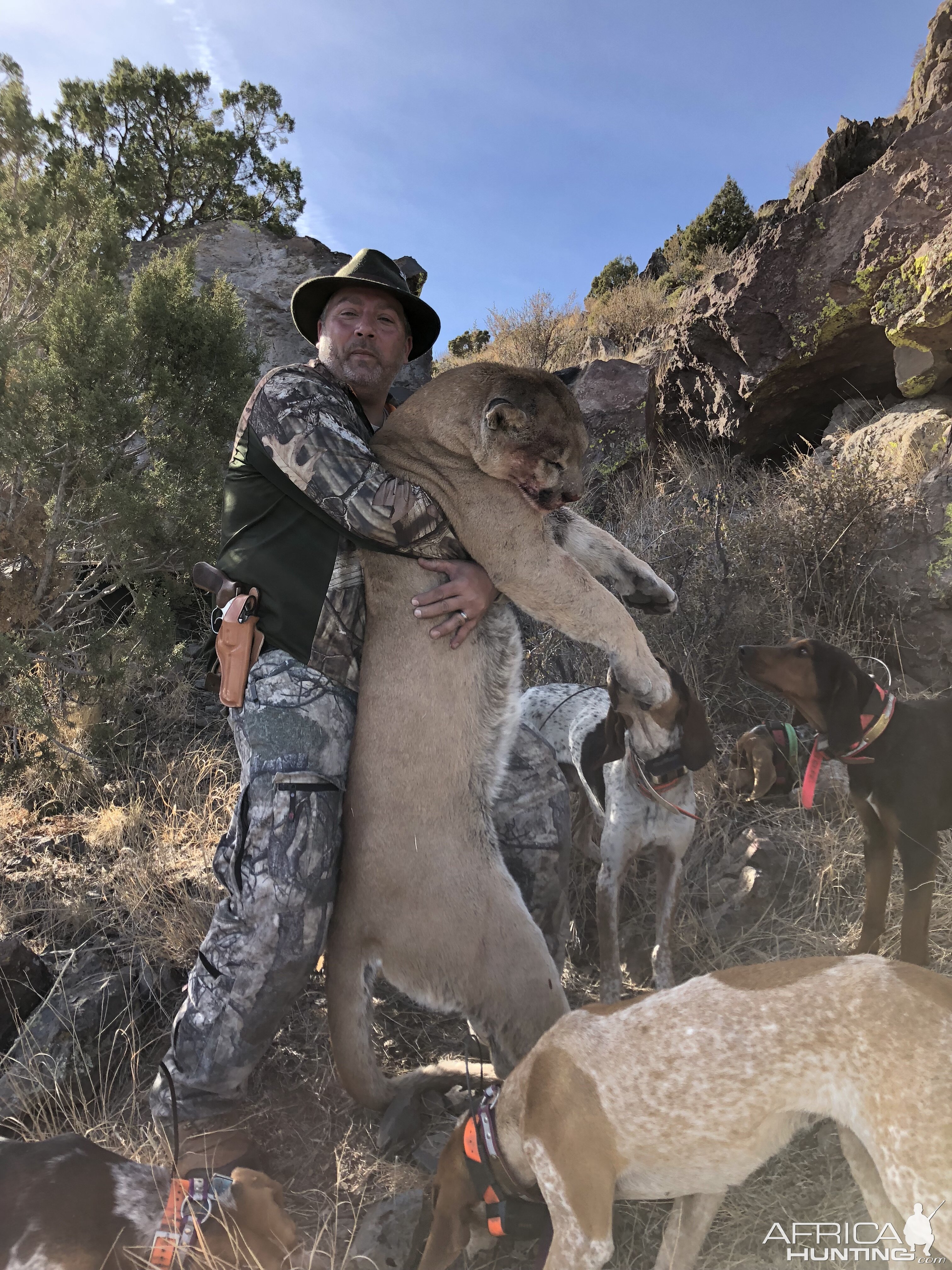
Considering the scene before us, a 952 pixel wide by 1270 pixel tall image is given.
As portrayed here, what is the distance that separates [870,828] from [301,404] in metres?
2.69

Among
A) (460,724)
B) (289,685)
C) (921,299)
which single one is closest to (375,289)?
(289,685)

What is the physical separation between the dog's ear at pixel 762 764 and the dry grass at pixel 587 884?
2.02 ft

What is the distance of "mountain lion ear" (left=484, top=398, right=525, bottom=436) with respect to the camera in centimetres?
254

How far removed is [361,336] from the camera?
2.85 m

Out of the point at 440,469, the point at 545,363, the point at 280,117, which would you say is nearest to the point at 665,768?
the point at 440,469

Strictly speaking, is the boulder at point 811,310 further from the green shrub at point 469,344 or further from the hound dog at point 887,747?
the green shrub at point 469,344

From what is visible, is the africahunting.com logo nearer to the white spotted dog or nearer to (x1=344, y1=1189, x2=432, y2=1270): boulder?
(x1=344, y1=1189, x2=432, y2=1270): boulder

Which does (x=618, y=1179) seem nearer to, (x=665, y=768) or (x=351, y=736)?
(x=351, y=736)

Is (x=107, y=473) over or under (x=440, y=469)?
over

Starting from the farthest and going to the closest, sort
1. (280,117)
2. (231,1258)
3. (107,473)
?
(280,117)
(107,473)
(231,1258)

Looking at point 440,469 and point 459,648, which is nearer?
point 459,648

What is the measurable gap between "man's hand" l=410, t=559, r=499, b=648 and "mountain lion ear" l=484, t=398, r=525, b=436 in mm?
476

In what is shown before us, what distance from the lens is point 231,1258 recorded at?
6.07 ft

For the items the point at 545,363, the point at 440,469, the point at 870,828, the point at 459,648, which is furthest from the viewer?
the point at 545,363
